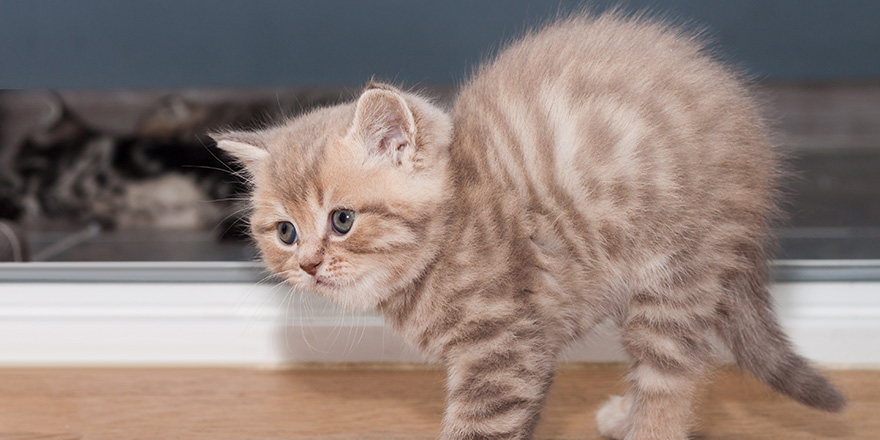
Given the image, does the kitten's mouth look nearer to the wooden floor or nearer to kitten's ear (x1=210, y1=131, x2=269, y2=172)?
kitten's ear (x1=210, y1=131, x2=269, y2=172)

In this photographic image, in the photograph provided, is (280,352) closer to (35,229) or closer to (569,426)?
(569,426)

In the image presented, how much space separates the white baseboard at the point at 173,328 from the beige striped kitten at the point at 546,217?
493 mm

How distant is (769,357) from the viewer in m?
1.37

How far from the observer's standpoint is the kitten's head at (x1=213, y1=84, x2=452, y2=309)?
125 centimetres

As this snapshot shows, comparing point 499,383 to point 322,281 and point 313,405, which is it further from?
point 313,405

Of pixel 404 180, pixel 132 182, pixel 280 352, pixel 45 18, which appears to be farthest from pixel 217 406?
pixel 132 182

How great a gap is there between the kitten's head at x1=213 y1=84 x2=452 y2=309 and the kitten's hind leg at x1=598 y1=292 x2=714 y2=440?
358mm

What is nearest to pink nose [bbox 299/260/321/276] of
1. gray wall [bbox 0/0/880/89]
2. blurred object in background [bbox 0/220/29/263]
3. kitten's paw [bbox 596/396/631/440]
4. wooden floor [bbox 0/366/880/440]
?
wooden floor [bbox 0/366/880/440]

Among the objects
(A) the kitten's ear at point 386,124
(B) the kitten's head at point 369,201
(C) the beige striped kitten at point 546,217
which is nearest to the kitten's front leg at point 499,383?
(C) the beige striped kitten at point 546,217

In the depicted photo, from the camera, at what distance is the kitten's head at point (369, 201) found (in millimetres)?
1249

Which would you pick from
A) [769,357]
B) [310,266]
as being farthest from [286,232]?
[769,357]

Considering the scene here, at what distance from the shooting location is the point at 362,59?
1.59 meters

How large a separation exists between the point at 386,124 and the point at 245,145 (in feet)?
0.90

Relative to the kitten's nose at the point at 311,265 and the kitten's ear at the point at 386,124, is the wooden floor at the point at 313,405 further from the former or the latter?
the kitten's ear at the point at 386,124
